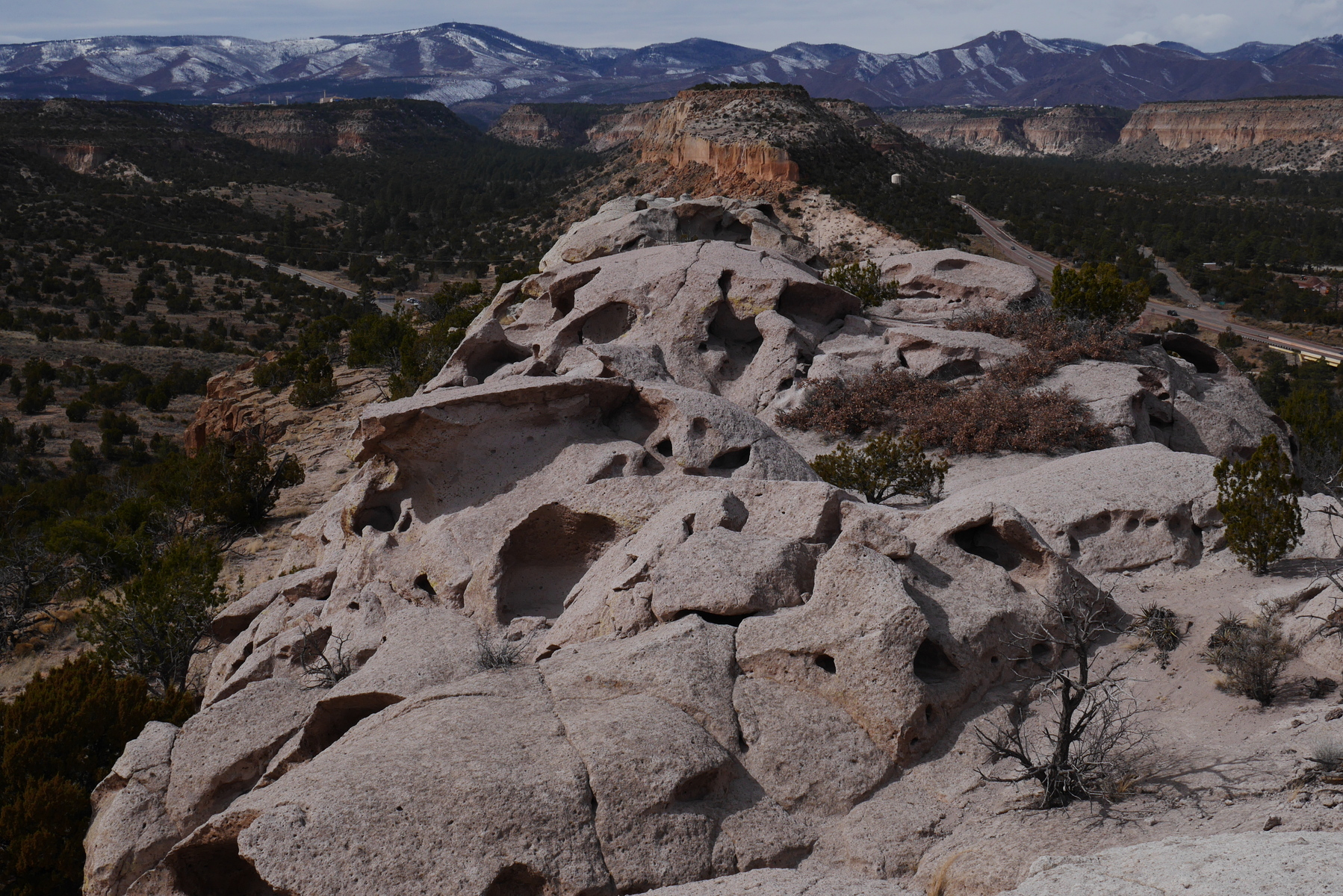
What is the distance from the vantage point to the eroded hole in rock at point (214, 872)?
22.2 ft

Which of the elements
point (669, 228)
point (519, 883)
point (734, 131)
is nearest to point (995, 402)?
point (669, 228)

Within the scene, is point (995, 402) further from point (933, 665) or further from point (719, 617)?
point (719, 617)

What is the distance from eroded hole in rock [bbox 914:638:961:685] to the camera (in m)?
7.65

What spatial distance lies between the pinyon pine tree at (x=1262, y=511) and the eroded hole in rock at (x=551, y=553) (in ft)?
22.4

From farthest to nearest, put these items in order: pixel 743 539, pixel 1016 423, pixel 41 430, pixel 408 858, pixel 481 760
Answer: pixel 41 430, pixel 1016 423, pixel 743 539, pixel 481 760, pixel 408 858

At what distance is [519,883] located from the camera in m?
5.84

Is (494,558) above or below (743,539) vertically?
below

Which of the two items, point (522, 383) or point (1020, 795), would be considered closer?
point (1020, 795)

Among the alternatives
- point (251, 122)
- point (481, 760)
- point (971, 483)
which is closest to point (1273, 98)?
point (251, 122)

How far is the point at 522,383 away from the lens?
12.2 meters

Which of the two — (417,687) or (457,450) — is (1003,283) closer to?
(457,450)

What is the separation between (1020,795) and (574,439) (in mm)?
7469

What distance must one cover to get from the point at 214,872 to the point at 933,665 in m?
6.10

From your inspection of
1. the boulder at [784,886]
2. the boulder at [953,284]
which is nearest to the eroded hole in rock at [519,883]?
the boulder at [784,886]
